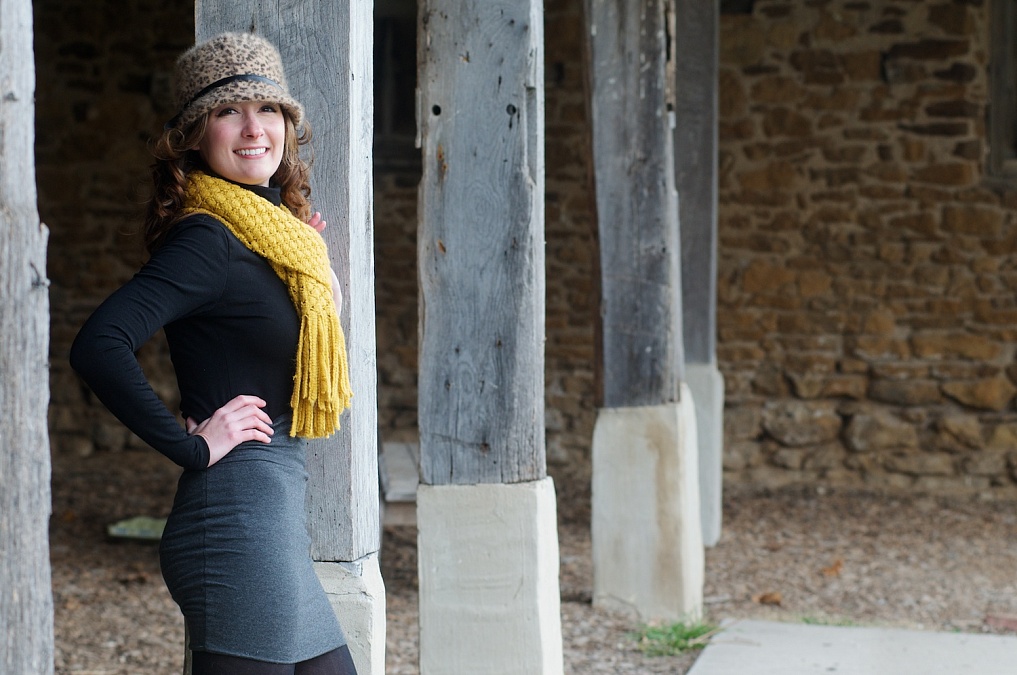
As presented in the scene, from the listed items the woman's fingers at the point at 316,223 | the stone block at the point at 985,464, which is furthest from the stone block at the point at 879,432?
the woman's fingers at the point at 316,223

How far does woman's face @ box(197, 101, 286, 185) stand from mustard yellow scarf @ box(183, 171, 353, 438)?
29 millimetres

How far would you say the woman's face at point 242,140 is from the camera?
1928 mm

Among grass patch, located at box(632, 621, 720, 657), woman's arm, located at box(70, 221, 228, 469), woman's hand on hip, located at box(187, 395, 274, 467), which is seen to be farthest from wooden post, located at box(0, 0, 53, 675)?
grass patch, located at box(632, 621, 720, 657)

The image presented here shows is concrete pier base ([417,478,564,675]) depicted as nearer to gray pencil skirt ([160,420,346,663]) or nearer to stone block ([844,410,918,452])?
gray pencil skirt ([160,420,346,663])

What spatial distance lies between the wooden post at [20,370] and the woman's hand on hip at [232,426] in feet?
1.34

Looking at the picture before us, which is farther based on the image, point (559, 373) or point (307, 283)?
point (559, 373)

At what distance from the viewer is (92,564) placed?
5.36 m

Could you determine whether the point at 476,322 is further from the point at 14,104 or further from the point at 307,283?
the point at 14,104

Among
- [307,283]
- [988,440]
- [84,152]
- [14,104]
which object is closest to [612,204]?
[307,283]

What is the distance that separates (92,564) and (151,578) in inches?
16.2

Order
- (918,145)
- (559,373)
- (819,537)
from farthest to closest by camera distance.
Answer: (559,373) < (918,145) < (819,537)

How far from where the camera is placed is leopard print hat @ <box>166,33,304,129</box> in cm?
190

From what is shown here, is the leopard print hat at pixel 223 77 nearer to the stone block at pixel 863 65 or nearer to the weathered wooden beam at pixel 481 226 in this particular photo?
the weathered wooden beam at pixel 481 226

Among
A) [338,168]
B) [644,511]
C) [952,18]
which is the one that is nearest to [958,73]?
[952,18]
